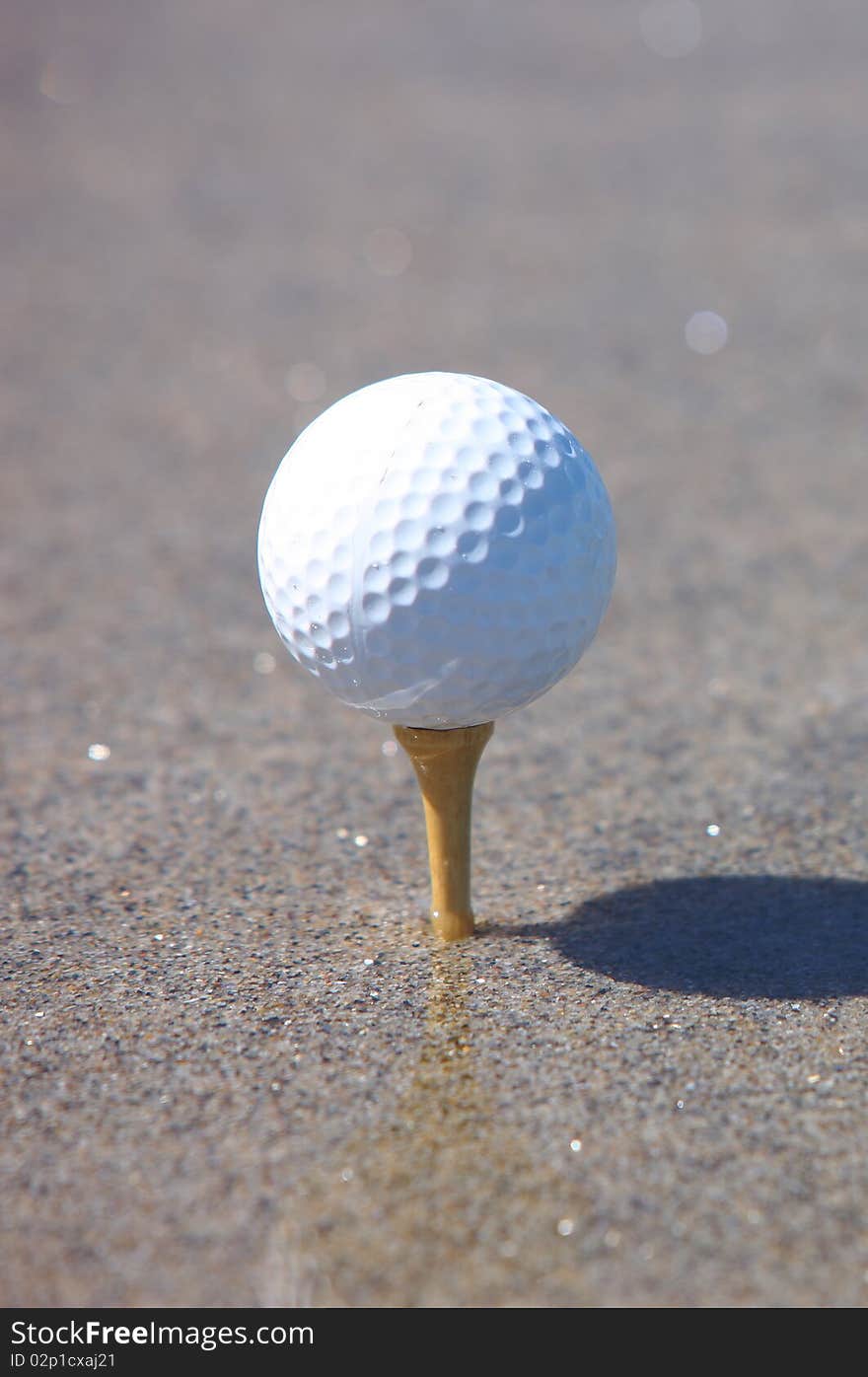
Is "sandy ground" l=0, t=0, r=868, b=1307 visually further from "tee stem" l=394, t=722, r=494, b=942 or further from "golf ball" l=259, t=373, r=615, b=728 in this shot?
"golf ball" l=259, t=373, r=615, b=728

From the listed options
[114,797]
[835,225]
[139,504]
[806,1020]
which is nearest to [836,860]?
[806,1020]

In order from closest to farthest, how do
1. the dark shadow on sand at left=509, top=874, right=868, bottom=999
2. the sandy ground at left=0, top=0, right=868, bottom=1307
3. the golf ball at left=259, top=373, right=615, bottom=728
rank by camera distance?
the sandy ground at left=0, top=0, right=868, bottom=1307, the golf ball at left=259, top=373, right=615, bottom=728, the dark shadow on sand at left=509, top=874, right=868, bottom=999

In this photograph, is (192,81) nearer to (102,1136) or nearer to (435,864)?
(435,864)

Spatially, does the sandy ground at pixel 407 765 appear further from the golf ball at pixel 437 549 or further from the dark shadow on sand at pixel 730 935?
the golf ball at pixel 437 549

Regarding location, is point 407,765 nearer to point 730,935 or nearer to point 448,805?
point 448,805

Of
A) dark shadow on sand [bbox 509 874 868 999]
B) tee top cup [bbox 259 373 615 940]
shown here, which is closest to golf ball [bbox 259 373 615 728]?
tee top cup [bbox 259 373 615 940]

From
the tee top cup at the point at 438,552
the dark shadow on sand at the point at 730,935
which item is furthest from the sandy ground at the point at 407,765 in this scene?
the tee top cup at the point at 438,552

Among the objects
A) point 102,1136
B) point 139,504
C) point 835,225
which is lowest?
point 102,1136
